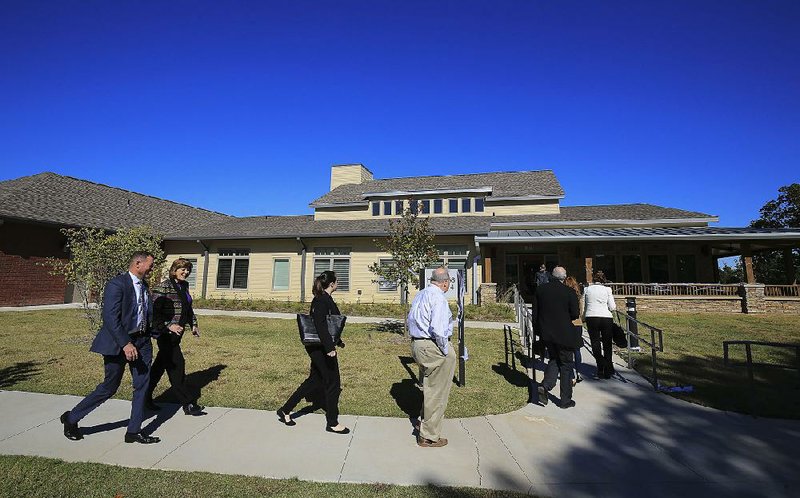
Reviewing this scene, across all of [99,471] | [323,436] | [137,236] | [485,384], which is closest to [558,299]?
[485,384]

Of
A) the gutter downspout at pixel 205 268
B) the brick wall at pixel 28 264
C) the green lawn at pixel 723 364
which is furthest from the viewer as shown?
the gutter downspout at pixel 205 268

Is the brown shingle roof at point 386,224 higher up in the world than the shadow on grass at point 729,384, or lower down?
higher up

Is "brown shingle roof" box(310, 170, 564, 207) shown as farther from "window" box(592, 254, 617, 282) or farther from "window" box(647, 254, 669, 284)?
"window" box(647, 254, 669, 284)

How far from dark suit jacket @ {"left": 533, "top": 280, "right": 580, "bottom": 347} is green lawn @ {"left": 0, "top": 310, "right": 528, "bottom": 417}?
3.62 feet

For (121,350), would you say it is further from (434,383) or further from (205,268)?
(205,268)

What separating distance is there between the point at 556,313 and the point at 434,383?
2.27 m

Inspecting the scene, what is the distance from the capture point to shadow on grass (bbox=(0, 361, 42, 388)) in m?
6.00

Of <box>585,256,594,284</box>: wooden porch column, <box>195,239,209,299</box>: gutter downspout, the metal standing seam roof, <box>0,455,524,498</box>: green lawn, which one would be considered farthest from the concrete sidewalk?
<box>195,239,209,299</box>: gutter downspout

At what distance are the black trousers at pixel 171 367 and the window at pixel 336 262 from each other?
575 inches

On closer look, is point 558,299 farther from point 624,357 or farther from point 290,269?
point 290,269

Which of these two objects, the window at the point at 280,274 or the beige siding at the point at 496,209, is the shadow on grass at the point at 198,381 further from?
the beige siding at the point at 496,209

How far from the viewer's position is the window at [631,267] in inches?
766

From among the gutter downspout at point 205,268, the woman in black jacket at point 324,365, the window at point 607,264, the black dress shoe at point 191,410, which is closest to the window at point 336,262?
the gutter downspout at point 205,268

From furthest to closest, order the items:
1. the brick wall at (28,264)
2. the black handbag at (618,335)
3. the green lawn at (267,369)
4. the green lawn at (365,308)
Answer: the brick wall at (28,264)
the green lawn at (365,308)
the black handbag at (618,335)
the green lawn at (267,369)
